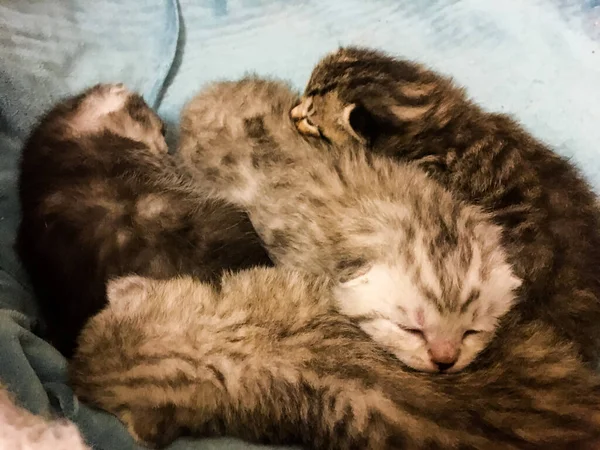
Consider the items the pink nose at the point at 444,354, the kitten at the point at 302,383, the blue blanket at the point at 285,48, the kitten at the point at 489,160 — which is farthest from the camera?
the blue blanket at the point at 285,48

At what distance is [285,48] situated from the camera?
1.93m

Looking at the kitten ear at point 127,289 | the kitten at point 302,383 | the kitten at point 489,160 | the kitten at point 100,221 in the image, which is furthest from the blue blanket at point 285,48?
the kitten at point 302,383

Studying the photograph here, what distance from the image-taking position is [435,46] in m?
1.88

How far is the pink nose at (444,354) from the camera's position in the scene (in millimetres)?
1109

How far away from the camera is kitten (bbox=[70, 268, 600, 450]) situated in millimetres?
1008

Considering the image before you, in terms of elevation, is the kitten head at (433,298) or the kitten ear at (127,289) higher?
the kitten head at (433,298)

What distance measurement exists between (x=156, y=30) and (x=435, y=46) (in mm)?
828

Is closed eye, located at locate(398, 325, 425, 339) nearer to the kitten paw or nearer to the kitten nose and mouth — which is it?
the kitten paw

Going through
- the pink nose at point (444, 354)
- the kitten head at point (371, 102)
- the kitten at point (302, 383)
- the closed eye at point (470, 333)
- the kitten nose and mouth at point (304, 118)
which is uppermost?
the kitten head at point (371, 102)

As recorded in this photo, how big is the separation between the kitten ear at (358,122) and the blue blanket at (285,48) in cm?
48

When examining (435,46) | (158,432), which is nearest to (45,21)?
(435,46)

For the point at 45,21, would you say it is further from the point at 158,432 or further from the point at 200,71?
the point at 158,432

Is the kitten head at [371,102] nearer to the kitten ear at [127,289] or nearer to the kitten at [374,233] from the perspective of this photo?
the kitten at [374,233]

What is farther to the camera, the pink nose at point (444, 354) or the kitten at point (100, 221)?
the kitten at point (100, 221)
